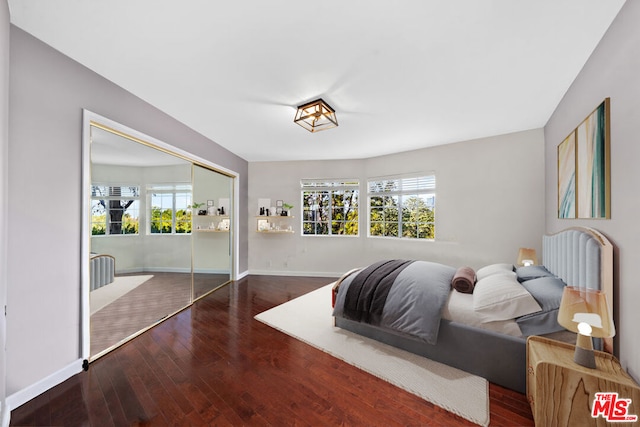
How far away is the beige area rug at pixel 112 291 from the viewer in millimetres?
2198

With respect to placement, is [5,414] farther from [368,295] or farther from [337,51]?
[337,51]

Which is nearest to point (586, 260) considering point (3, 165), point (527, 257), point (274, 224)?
point (527, 257)

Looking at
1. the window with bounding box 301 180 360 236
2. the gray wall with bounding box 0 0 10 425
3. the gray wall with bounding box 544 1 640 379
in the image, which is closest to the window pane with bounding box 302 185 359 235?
the window with bounding box 301 180 360 236

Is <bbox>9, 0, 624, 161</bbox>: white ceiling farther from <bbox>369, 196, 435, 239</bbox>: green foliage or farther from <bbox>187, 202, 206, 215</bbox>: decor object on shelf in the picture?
<bbox>369, 196, 435, 239</bbox>: green foliage

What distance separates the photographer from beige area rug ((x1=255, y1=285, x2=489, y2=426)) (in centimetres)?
168

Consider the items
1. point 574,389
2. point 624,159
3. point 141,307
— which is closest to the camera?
point 574,389

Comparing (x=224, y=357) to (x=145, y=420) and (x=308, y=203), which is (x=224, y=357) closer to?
(x=145, y=420)

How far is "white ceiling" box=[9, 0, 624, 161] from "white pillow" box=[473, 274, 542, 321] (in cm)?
189

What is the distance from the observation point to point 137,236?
2.67 m

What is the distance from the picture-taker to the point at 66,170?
197cm

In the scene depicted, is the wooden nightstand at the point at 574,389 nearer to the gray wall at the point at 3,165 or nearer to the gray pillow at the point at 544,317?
the gray pillow at the point at 544,317

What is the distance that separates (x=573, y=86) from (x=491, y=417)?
2.97m

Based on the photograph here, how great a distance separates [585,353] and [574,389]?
0.69 feet

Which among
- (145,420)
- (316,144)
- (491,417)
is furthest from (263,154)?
(491,417)
